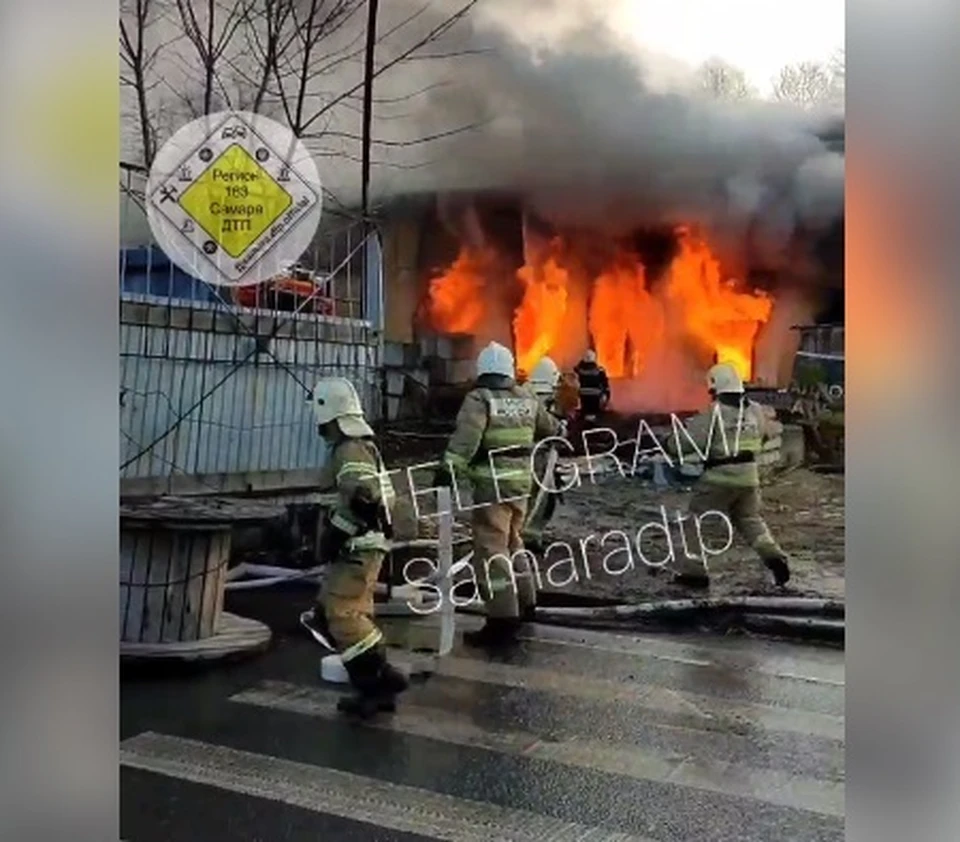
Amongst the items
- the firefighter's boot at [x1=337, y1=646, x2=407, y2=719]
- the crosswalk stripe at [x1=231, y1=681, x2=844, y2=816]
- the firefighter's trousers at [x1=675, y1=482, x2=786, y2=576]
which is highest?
the firefighter's trousers at [x1=675, y1=482, x2=786, y2=576]

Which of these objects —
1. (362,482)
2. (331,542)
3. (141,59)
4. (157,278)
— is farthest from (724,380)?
(141,59)

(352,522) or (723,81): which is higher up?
(723,81)

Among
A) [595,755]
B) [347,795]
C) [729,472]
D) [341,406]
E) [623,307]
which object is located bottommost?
[347,795]

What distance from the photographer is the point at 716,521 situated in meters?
2.50

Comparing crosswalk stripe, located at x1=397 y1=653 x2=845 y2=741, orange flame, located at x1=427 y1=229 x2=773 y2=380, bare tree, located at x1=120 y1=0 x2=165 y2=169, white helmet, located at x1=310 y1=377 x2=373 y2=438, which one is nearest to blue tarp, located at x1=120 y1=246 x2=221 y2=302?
bare tree, located at x1=120 y1=0 x2=165 y2=169

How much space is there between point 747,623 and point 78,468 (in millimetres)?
1625

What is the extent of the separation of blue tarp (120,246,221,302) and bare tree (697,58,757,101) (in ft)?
4.03

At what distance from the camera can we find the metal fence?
8.82ft

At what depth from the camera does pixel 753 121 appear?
240 cm

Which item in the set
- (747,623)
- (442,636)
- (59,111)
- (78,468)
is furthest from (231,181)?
(747,623)

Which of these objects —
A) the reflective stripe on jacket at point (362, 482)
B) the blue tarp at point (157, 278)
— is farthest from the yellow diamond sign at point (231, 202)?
the reflective stripe on jacket at point (362, 482)

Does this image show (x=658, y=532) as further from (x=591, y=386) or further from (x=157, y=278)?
(x=157, y=278)

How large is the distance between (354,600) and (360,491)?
258 mm

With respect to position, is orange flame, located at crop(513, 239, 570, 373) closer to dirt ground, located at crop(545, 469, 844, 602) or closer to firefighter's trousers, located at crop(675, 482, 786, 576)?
dirt ground, located at crop(545, 469, 844, 602)
